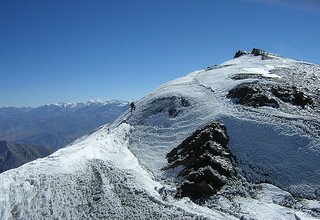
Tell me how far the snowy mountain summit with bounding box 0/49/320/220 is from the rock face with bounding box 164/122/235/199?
0.10m

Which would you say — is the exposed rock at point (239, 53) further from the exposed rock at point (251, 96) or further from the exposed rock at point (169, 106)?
the exposed rock at point (169, 106)

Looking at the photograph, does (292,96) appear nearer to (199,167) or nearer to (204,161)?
(204,161)

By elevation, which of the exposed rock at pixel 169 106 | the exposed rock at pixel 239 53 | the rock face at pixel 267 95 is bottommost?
the exposed rock at pixel 169 106

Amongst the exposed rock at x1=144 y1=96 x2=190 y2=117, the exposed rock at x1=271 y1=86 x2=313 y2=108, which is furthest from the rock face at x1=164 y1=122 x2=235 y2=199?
the exposed rock at x1=271 y1=86 x2=313 y2=108

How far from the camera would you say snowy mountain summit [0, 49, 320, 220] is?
2547 centimetres

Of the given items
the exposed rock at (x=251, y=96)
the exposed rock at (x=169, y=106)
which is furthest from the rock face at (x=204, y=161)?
the exposed rock at (x=169, y=106)

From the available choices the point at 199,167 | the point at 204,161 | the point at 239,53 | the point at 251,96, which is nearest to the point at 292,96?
the point at 251,96

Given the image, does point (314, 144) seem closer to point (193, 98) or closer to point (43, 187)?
point (193, 98)

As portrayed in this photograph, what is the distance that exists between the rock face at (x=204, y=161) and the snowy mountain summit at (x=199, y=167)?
0.33 ft

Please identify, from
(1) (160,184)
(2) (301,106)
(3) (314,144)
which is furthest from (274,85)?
(1) (160,184)

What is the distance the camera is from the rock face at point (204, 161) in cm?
2819

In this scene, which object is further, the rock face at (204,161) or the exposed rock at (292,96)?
the exposed rock at (292,96)

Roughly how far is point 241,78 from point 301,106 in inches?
561

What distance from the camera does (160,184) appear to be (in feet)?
102
